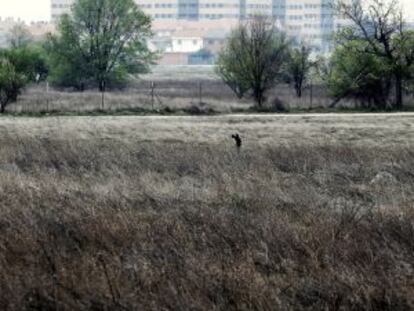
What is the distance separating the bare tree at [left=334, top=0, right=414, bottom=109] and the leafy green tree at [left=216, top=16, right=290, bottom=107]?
4410 millimetres

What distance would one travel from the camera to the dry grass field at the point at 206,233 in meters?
5.24

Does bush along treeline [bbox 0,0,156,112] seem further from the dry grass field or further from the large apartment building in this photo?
the large apartment building

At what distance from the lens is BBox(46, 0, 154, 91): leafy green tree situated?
154 ft

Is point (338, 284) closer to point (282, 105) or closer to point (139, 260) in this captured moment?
point (139, 260)

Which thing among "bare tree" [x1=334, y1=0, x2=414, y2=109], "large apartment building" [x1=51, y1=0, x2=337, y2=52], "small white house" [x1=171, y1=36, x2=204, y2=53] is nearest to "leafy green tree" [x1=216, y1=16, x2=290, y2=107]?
"bare tree" [x1=334, y1=0, x2=414, y2=109]

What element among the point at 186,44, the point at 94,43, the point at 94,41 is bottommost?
the point at 94,43

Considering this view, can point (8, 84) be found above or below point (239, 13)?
below

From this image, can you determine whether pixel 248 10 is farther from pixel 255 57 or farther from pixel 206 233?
pixel 206 233

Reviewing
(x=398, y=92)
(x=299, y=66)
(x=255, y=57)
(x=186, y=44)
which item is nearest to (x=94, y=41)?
(x=299, y=66)

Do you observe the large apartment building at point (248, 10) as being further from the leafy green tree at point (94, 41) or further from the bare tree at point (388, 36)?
the bare tree at point (388, 36)

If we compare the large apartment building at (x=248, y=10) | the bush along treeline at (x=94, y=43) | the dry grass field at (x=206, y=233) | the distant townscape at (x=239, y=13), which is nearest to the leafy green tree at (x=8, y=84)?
the bush along treeline at (x=94, y=43)

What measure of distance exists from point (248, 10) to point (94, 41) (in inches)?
5359

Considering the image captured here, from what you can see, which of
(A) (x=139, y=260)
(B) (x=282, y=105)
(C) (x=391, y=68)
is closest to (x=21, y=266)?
(A) (x=139, y=260)

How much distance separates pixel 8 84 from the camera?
103 ft
